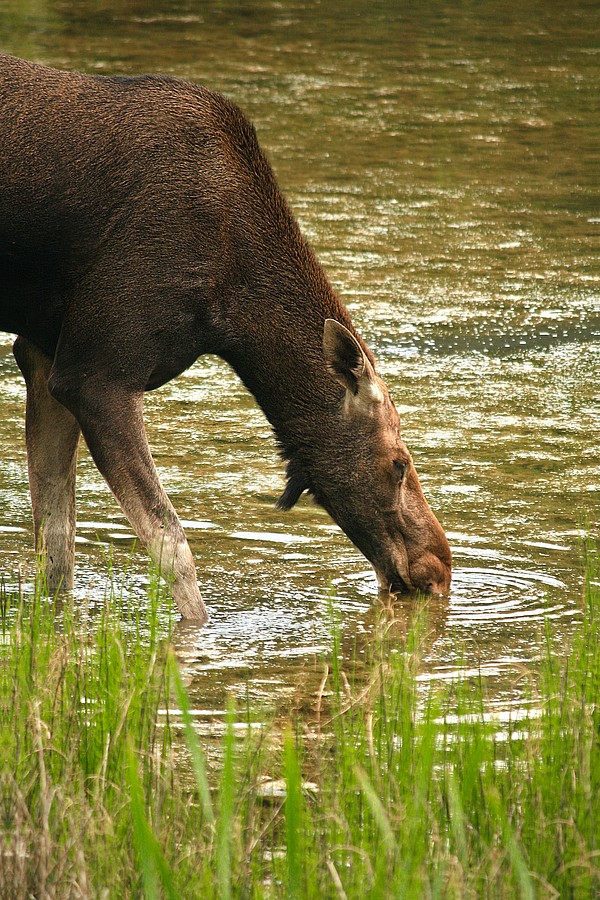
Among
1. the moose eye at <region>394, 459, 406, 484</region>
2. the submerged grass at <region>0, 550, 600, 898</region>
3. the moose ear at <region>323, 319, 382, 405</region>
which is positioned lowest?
the submerged grass at <region>0, 550, 600, 898</region>

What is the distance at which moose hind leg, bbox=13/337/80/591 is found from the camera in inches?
262

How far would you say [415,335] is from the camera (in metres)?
10.7

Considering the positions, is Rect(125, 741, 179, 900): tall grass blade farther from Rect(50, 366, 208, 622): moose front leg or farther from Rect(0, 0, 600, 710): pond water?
Rect(50, 366, 208, 622): moose front leg

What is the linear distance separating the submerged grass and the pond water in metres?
1.18

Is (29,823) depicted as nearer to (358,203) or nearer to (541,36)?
(358,203)

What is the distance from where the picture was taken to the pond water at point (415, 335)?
21.4 feet

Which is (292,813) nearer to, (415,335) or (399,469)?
(399,469)

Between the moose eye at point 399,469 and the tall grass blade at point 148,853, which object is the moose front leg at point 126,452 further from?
the tall grass blade at point 148,853

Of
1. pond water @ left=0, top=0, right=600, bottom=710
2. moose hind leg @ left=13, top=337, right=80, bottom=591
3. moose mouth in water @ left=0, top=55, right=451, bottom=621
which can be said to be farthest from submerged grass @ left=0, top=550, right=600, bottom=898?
moose hind leg @ left=13, top=337, right=80, bottom=591

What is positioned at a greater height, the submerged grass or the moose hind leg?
the moose hind leg

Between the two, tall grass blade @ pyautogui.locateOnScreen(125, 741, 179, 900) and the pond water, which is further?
the pond water

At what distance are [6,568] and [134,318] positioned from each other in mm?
1361

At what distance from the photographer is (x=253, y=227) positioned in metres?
6.22

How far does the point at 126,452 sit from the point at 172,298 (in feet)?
1.93
